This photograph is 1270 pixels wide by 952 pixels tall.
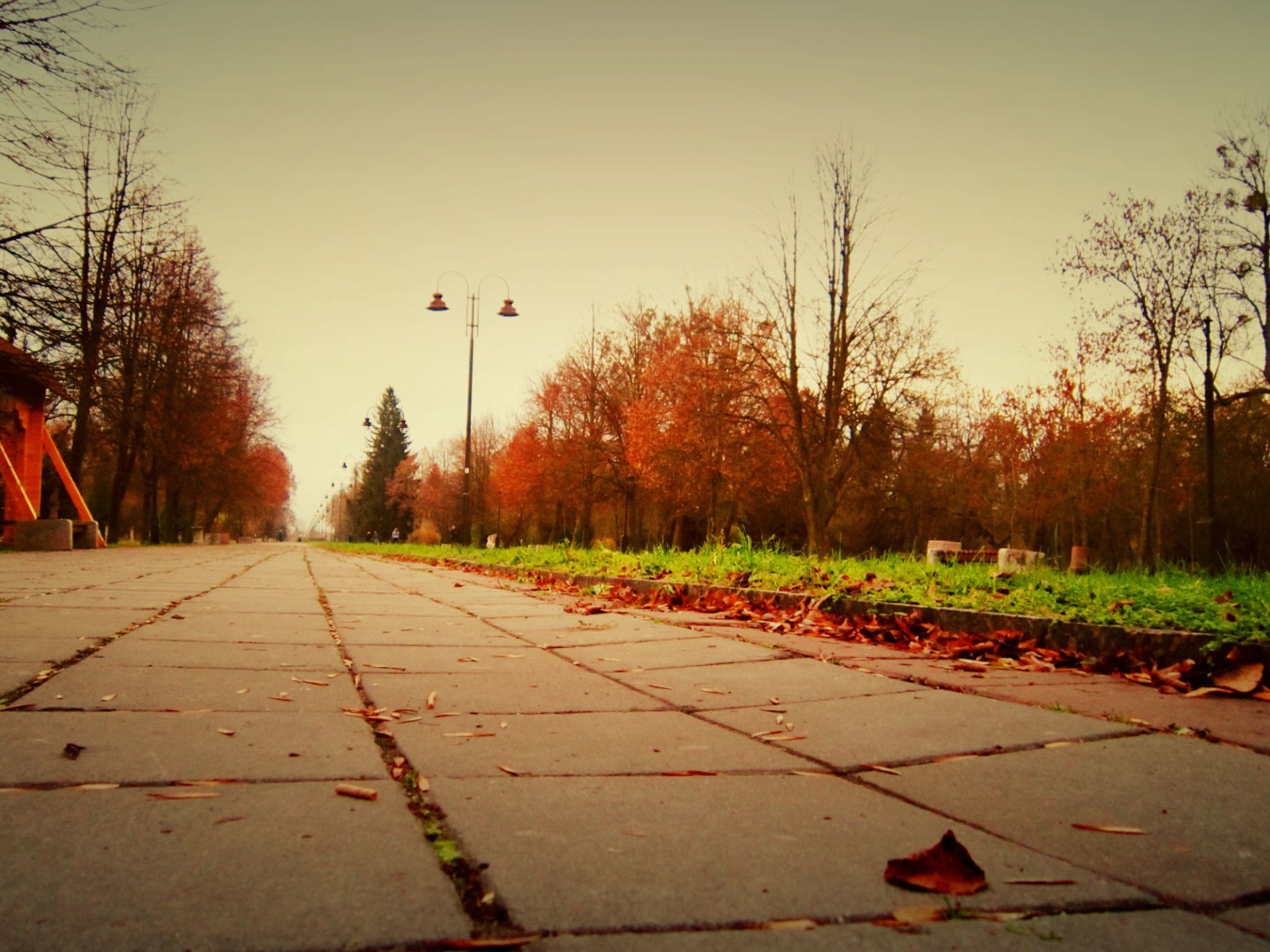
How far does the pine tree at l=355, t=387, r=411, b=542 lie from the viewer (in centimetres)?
9250

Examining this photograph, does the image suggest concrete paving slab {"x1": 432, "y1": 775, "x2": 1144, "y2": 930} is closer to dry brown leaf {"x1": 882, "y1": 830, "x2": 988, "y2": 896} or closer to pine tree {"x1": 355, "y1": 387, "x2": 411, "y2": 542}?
dry brown leaf {"x1": 882, "y1": 830, "x2": 988, "y2": 896}

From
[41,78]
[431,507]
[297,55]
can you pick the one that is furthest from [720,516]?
[431,507]

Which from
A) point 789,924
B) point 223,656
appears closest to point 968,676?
point 789,924

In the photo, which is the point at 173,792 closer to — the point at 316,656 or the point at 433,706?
the point at 433,706

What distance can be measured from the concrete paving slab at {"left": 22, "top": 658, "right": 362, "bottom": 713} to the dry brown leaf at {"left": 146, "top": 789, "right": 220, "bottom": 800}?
922 mm

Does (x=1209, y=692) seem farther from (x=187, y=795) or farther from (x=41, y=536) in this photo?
(x=41, y=536)

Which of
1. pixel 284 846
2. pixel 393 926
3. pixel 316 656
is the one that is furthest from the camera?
pixel 316 656

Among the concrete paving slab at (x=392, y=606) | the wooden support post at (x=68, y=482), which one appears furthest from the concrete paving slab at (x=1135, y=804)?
the wooden support post at (x=68, y=482)

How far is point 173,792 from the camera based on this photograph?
1798 millimetres

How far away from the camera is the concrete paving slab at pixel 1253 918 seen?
126 cm

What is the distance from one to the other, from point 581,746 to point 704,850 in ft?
2.87

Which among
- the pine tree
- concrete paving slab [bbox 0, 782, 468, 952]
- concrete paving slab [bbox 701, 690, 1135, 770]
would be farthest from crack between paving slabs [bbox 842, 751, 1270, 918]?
the pine tree

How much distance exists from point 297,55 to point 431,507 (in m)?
72.3

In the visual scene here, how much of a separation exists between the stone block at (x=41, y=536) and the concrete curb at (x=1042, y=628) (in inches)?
740
